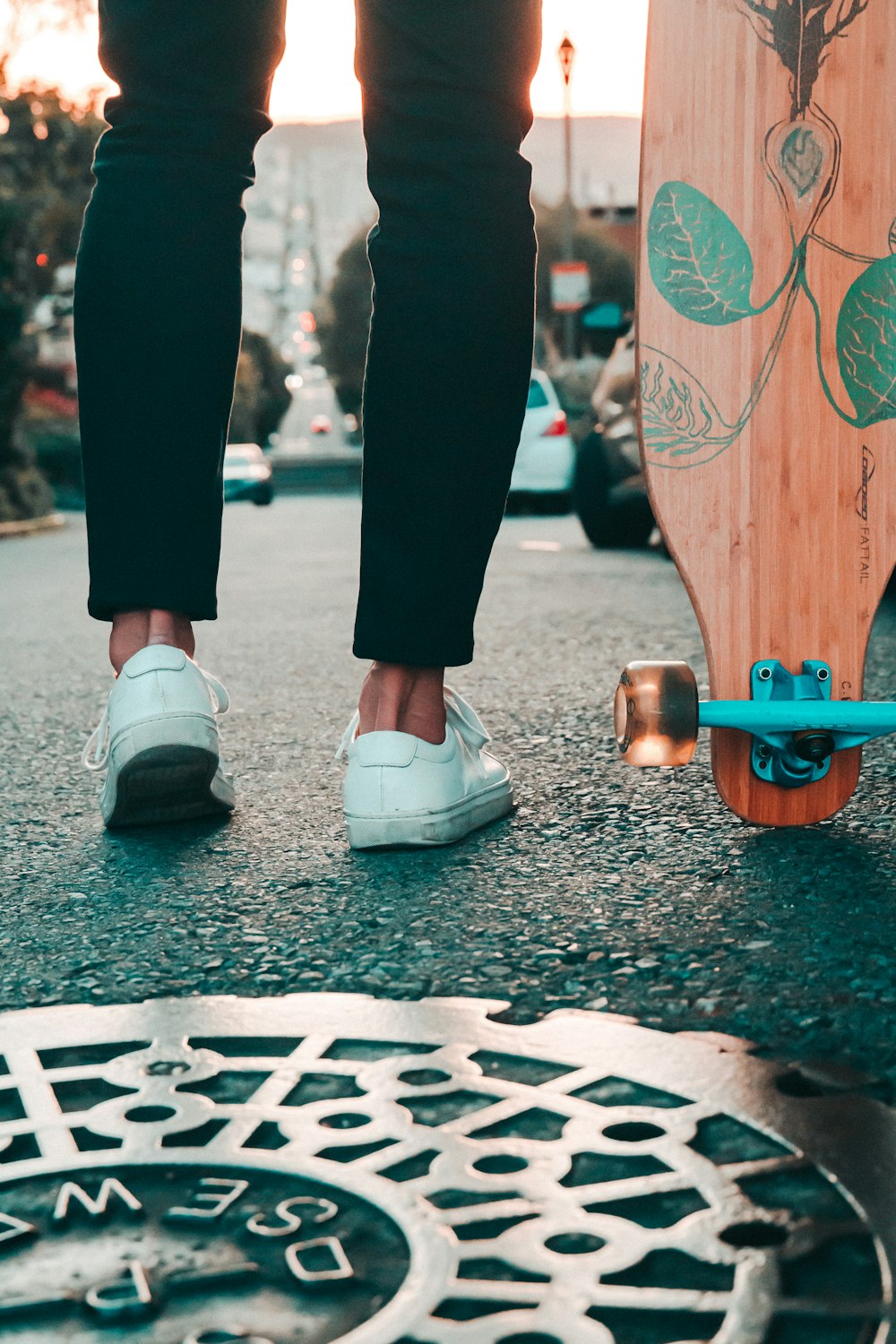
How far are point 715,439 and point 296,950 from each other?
31.3 inches

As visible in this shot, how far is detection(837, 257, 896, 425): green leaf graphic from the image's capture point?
1844 mm

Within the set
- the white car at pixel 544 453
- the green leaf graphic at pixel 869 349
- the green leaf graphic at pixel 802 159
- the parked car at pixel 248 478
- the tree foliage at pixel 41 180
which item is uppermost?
the tree foliage at pixel 41 180

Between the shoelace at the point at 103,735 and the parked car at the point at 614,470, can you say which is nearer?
the shoelace at the point at 103,735

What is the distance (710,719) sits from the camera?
1.64 metres

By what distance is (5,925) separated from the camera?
152 centimetres

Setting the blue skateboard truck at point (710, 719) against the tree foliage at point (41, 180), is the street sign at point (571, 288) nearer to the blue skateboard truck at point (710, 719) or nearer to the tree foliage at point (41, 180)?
the tree foliage at point (41, 180)

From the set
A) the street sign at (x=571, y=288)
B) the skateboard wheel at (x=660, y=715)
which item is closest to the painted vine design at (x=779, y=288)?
the skateboard wheel at (x=660, y=715)

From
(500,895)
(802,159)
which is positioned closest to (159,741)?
(500,895)

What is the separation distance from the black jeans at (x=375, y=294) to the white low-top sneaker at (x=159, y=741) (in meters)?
0.09

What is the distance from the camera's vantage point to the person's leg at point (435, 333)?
69.3 inches

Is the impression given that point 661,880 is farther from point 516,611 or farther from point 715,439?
point 516,611

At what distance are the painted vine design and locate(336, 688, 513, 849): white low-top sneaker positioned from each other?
1.42 feet

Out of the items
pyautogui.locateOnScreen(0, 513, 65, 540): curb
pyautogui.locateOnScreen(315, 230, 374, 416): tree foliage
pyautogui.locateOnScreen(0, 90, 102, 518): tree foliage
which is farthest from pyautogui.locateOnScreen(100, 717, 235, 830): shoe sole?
pyautogui.locateOnScreen(315, 230, 374, 416): tree foliage

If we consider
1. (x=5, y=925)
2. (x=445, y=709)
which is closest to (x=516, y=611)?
(x=445, y=709)
